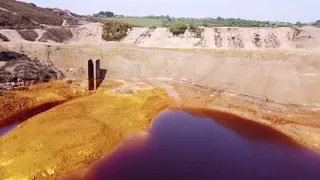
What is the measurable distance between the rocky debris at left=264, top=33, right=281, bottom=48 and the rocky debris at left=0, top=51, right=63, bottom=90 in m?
37.5

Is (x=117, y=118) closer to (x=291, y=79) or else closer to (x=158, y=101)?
(x=158, y=101)

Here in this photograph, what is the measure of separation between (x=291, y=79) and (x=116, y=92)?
2188 cm

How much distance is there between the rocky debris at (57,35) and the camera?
53625 mm

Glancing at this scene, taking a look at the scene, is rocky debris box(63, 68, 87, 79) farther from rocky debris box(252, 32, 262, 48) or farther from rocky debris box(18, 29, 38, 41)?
rocky debris box(252, 32, 262, 48)

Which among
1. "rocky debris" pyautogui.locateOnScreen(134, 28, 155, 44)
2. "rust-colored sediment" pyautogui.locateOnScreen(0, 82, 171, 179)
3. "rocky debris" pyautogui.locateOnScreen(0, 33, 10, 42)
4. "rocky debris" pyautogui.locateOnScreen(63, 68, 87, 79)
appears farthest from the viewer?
"rocky debris" pyautogui.locateOnScreen(134, 28, 155, 44)

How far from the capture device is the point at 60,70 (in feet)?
137

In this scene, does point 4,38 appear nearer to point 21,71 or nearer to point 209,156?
point 21,71

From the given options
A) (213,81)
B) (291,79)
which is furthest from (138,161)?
(291,79)

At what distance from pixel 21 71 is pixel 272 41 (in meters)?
43.4

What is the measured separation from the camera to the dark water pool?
65.9ft

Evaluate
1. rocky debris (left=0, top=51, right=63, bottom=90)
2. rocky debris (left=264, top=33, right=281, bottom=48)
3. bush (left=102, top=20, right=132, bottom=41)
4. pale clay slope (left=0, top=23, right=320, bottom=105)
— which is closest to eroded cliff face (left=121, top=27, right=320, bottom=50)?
rocky debris (left=264, top=33, right=281, bottom=48)

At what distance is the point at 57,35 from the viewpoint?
56031 mm

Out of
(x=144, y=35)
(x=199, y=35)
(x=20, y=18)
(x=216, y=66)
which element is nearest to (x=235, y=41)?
(x=199, y=35)

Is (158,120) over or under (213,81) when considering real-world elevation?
under
